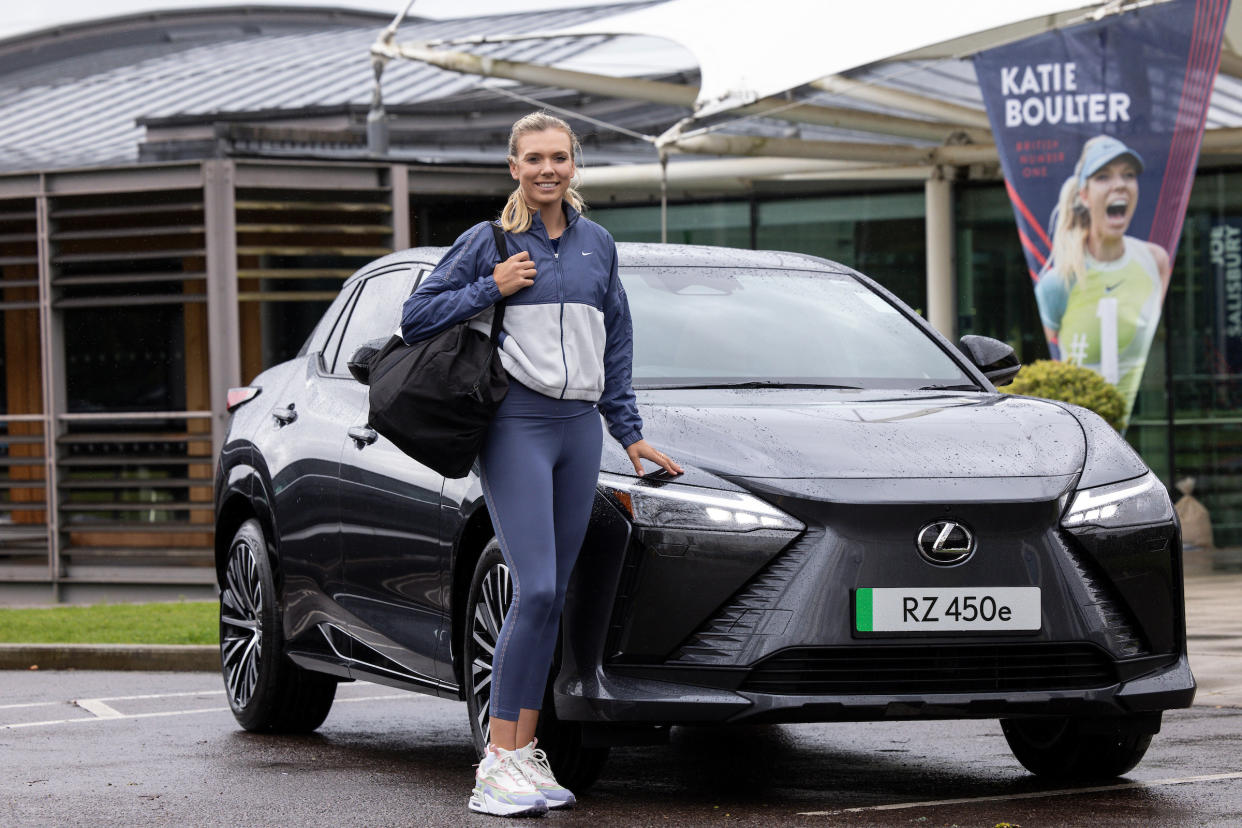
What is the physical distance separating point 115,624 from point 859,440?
27.2ft

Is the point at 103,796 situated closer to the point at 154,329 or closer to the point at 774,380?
the point at 774,380

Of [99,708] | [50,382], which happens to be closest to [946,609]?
[99,708]

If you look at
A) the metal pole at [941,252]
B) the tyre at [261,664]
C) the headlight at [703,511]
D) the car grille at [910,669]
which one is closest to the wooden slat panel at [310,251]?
the metal pole at [941,252]

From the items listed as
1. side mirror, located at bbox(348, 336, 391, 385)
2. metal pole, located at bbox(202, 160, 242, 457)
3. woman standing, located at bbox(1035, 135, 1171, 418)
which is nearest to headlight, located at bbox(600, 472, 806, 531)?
side mirror, located at bbox(348, 336, 391, 385)

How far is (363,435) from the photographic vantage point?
23.9 ft

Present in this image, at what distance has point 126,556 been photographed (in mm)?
19734

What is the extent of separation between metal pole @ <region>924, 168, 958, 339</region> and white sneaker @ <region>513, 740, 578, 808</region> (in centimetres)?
1632

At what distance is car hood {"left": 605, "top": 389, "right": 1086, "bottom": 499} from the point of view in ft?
19.2

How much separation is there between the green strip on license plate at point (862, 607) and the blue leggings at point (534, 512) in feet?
2.48

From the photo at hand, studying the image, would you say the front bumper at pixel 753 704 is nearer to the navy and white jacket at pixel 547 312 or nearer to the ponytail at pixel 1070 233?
the navy and white jacket at pixel 547 312

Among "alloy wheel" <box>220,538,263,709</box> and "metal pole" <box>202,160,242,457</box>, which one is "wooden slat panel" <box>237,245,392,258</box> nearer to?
"metal pole" <box>202,160,242,457</box>

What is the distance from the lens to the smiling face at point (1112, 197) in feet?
49.4

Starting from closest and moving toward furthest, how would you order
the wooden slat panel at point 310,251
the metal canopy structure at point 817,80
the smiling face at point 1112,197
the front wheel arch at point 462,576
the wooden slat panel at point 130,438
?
the front wheel arch at point 462,576
the smiling face at point 1112,197
the metal canopy structure at point 817,80
the wooden slat panel at point 310,251
the wooden slat panel at point 130,438

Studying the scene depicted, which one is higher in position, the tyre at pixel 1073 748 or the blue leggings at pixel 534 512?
the blue leggings at pixel 534 512
